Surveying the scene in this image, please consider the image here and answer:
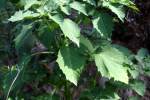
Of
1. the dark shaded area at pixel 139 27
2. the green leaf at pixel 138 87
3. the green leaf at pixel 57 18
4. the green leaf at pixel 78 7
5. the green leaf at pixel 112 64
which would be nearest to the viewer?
the green leaf at pixel 57 18

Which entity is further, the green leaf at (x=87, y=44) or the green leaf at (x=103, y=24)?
the green leaf at (x=87, y=44)

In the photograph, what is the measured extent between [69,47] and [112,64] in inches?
11.7

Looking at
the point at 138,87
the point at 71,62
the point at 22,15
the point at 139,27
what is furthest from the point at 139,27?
the point at 22,15

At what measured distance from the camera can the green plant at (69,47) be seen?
8.72ft

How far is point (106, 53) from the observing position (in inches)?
114

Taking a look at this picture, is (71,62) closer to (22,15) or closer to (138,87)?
(22,15)

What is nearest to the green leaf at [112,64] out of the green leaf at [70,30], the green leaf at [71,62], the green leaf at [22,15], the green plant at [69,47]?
the green plant at [69,47]

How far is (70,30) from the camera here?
8.64ft

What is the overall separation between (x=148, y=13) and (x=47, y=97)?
6.94ft

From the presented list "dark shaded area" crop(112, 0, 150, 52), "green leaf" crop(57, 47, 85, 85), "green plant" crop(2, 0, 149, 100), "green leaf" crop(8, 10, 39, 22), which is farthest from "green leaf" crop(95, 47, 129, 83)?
"dark shaded area" crop(112, 0, 150, 52)

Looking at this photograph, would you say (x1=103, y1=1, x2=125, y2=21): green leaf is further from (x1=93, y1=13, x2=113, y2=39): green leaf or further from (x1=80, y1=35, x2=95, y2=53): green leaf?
(x1=80, y1=35, x2=95, y2=53): green leaf

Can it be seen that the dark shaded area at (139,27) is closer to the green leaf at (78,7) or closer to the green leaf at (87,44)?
the green leaf at (87,44)

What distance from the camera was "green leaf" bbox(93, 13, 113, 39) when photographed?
273cm

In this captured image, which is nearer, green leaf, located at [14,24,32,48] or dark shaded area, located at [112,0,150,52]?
green leaf, located at [14,24,32,48]
